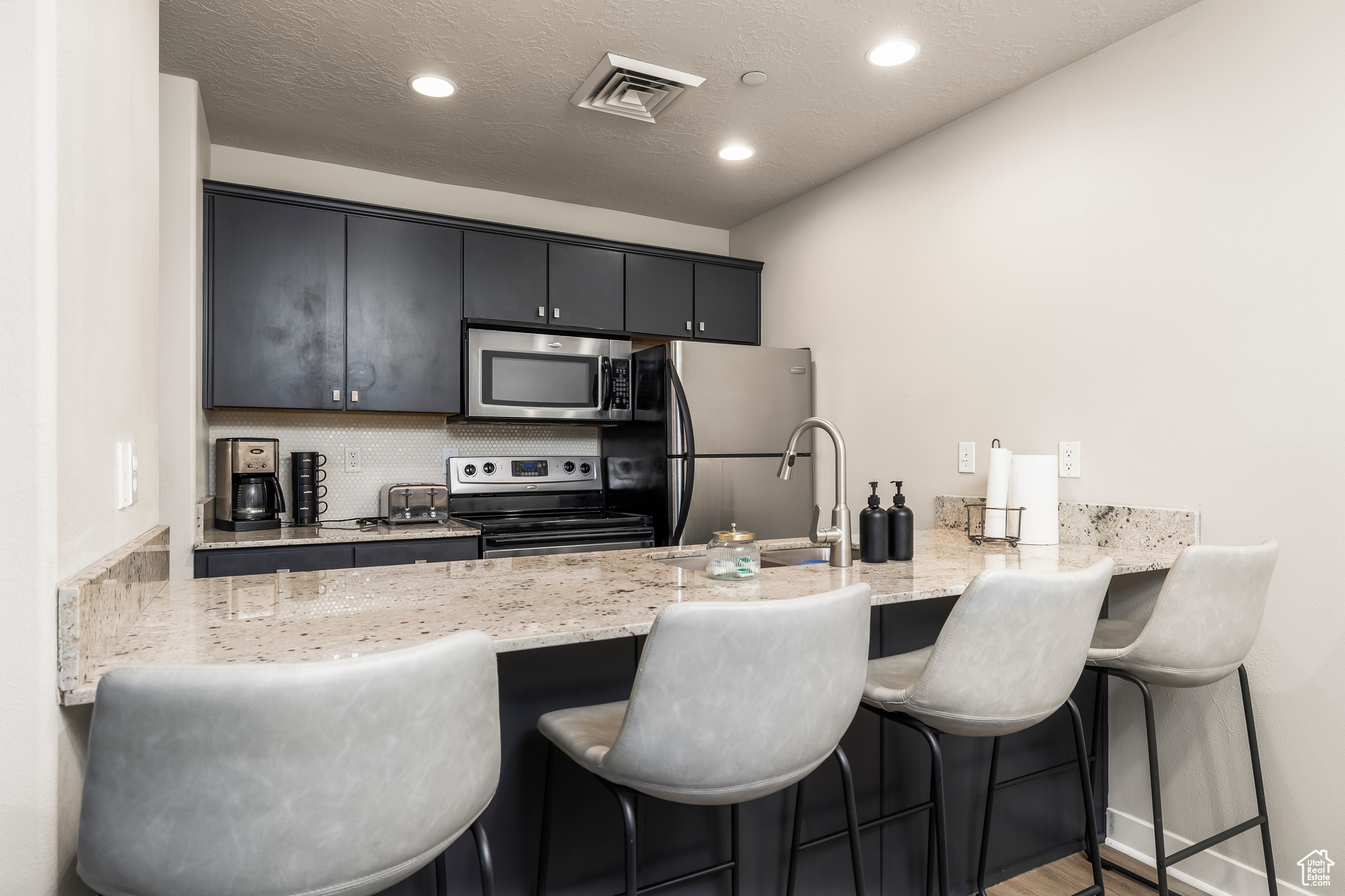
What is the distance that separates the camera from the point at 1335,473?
5.95ft

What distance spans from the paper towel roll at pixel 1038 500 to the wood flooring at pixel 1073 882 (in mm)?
920

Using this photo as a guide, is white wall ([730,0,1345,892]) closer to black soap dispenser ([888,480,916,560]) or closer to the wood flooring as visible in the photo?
the wood flooring

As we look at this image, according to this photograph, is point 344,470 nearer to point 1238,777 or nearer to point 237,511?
point 237,511

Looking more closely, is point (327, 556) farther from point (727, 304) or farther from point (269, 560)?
point (727, 304)

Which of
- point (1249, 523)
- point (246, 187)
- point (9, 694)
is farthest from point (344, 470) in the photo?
point (1249, 523)

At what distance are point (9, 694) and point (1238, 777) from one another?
262 cm

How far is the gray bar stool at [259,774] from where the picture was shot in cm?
76

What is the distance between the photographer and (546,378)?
11.4ft

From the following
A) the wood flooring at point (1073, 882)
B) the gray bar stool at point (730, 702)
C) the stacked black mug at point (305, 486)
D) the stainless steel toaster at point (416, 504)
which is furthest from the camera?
the stainless steel toaster at point (416, 504)

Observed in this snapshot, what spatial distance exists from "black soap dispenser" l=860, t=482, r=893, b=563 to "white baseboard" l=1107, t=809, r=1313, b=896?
3.92 feet

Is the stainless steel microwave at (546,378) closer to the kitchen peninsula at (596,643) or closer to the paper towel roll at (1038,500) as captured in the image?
the kitchen peninsula at (596,643)

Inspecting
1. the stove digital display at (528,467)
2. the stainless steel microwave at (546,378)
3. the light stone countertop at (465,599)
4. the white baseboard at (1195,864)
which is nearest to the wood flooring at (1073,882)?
the white baseboard at (1195,864)

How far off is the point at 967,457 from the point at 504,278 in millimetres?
A: 2093

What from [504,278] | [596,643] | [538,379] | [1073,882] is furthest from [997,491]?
[504,278]
